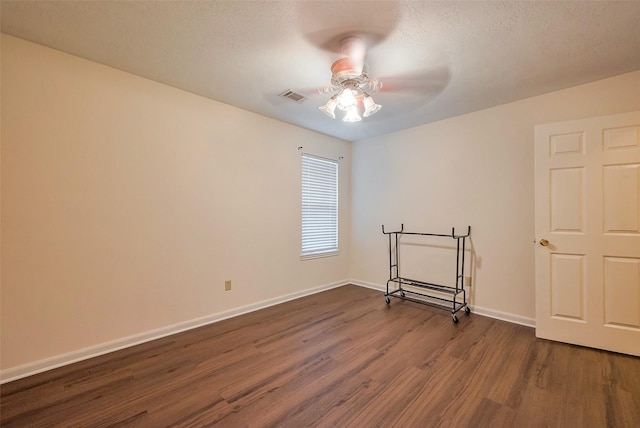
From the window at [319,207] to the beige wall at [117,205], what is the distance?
636mm

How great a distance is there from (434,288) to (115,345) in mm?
3455

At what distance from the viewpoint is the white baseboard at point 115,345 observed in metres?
1.97

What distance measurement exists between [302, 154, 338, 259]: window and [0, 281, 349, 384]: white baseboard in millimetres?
1029

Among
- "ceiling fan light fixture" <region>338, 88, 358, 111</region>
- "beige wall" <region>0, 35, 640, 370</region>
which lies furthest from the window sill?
"ceiling fan light fixture" <region>338, 88, 358, 111</region>

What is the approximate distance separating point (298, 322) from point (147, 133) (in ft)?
8.00

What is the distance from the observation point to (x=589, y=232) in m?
2.43

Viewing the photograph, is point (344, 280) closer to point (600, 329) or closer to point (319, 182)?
point (319, 182)

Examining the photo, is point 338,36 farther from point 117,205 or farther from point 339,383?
point 339,383

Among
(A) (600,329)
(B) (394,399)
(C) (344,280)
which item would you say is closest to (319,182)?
(C) (344,280)

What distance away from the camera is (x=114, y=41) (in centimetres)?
199

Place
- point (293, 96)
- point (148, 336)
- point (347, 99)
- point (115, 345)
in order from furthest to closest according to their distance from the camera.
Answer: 1. point (293, 96)
2. point (148, 336)
3. point (115, 345)
4. point (347, 99)

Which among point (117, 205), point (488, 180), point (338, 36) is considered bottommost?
point (117, 205)

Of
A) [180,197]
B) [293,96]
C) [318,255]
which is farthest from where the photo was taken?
[318,255]

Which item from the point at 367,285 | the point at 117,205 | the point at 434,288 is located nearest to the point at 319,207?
the point at 367,285
